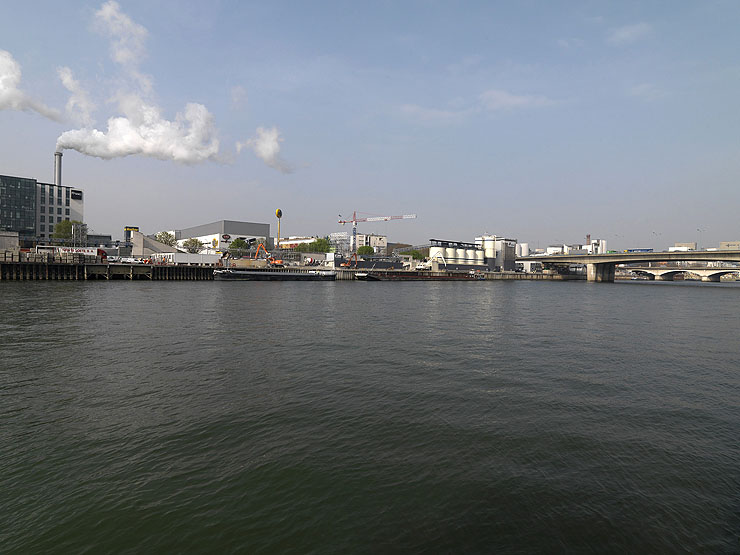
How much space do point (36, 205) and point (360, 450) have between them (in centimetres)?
16382

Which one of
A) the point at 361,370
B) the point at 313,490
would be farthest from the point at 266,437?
the point at 361,370

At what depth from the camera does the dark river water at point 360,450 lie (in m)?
6.77

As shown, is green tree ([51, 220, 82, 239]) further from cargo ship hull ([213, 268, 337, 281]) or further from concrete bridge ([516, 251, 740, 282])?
concrete bridge ([516, 251, 740, 282])

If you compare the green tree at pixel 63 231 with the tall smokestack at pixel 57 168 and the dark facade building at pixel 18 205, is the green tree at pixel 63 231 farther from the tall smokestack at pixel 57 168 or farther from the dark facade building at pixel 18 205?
the tall smokestack at pixel 57 168

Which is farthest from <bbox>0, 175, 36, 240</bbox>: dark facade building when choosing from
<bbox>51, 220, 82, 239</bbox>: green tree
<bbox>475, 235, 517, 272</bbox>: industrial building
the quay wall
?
<bbox>475, 235, 517, 272</bbox>: industrial building

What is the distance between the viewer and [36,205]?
421 feet

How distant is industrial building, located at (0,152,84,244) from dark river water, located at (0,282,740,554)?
138166 millimetres

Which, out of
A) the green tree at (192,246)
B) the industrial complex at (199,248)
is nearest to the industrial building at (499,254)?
Result: the industrial complex at (199,248)

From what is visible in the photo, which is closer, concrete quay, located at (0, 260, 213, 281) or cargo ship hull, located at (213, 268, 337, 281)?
concrete quay, located at (0, 260, 213, 281)

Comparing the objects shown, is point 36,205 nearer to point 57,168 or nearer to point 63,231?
point 57,168

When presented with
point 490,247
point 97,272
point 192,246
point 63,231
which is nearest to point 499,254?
point 490,247

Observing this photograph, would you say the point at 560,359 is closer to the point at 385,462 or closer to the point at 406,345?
the point at 406,345

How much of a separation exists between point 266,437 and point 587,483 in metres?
7.60

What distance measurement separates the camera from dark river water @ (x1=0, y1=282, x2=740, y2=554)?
22.2 ft
